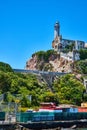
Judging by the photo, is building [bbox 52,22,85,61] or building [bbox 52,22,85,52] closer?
building [bbox 52,22,85,61]

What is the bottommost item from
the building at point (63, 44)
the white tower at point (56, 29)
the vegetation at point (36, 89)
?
the vegetation at point (36, 89)

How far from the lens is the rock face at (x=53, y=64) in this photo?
358ft

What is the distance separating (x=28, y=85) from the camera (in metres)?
77.8

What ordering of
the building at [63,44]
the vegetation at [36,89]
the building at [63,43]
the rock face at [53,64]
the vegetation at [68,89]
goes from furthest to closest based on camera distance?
the building at [63,43], the building at [63,44], the rock face at [53,64], the vegetation at [68,89], the vegetation at [36,89]

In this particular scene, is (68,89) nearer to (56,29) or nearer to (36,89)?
(36,89)

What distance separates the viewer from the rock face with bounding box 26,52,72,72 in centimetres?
10906

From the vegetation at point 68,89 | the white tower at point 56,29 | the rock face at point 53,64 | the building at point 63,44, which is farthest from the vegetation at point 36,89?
the white tower at point 56,29

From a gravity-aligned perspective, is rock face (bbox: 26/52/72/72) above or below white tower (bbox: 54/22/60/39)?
below

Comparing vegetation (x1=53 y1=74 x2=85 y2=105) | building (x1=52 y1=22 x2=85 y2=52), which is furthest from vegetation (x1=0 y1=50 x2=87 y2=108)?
building (x1=52 y1=22 x2=85 y2=52)

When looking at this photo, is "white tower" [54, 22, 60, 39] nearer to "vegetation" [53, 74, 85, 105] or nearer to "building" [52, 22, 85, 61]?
"building" [52, 22, 85, 61]

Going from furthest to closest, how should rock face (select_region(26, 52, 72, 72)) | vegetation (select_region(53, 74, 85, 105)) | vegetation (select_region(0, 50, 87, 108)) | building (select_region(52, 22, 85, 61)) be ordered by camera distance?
building (select_region(52, 22, 85, 61)) → rock face (select_region(26, 52, 72, 72)) → vegetation (select_region(53, 74, 85, 105)) → vegetation (select_region(0, 50, 87, 108))

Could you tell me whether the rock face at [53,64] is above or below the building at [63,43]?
below

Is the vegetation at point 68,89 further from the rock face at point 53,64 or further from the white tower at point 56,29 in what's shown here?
the white tower at point 56,29

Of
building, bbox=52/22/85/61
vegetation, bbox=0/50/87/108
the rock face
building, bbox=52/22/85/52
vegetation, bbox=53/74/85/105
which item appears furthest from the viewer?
building, bbox=52/22/85/52
